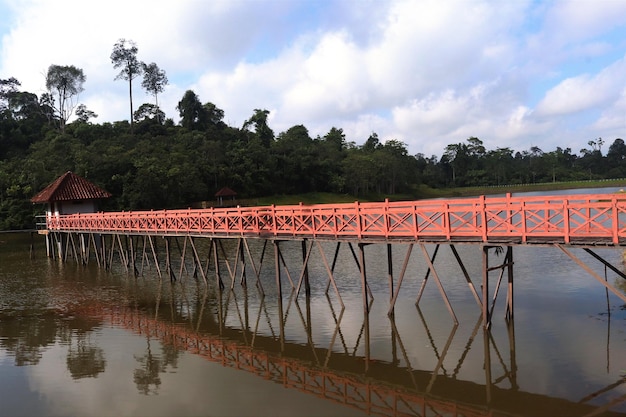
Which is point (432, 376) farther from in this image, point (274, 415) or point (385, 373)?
point (274, 415)

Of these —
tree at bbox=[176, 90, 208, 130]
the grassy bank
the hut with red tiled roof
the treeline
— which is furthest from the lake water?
tree at bbox=[176, 90, 208, 130]

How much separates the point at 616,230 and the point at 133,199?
55736 mm

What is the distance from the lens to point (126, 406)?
1084 centimetres

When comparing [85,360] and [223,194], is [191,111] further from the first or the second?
[85,360]

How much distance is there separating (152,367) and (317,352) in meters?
4.48

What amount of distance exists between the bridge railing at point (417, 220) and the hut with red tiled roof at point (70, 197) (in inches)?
541

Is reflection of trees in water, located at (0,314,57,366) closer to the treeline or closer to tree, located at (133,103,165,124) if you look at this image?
the treeline

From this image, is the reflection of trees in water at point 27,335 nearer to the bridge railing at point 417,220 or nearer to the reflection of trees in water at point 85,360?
the reflection of trees in water at point 85,360

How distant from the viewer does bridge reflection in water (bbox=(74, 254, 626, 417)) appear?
1005cm

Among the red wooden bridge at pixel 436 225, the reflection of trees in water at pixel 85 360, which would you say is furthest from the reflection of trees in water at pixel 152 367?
the red wooden bridge at pixel 436 225

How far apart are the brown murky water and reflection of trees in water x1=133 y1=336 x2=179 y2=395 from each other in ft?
0.17

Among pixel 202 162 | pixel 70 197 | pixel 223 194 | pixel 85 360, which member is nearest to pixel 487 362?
pixel 85 360

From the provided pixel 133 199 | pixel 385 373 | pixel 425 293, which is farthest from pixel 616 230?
pixel 133 199

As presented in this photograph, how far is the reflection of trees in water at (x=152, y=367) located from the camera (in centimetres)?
1188
